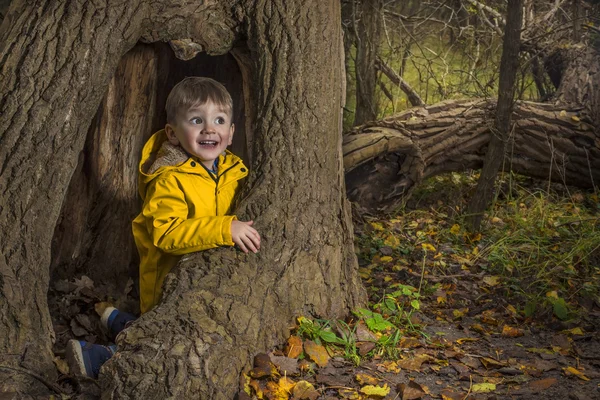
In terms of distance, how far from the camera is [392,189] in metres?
6.69

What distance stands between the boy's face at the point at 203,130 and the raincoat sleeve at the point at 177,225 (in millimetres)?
250

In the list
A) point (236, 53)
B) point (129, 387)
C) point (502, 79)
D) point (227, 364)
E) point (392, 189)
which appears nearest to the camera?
point (129, 387)

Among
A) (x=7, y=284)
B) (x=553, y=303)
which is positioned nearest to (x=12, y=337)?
(x=7, y=284)

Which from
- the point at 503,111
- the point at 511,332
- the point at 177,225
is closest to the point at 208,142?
the point at 177,225

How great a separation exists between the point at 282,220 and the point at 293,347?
70cm

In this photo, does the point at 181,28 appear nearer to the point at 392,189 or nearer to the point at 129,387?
the point at 129,387

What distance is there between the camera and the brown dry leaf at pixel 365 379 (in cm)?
370

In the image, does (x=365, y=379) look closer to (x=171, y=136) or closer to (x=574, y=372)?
(x=574, y=372)

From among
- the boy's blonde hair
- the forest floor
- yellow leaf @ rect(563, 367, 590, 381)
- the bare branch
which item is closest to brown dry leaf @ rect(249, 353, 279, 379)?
the forest floor

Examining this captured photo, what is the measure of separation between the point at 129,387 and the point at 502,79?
407 centimetres

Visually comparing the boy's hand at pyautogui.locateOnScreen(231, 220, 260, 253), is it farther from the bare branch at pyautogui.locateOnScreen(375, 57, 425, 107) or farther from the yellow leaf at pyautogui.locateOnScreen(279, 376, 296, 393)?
the bare branch at pyautogui.locateOnScreen(375, 57, 425, 107)

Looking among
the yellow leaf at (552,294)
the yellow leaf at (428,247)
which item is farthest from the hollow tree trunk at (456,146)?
the yellow leaf at (552,294)

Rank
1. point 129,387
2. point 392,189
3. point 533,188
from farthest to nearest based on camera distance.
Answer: point 533,188 → point 392,189 → point 129,387

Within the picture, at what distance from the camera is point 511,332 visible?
4.50m
